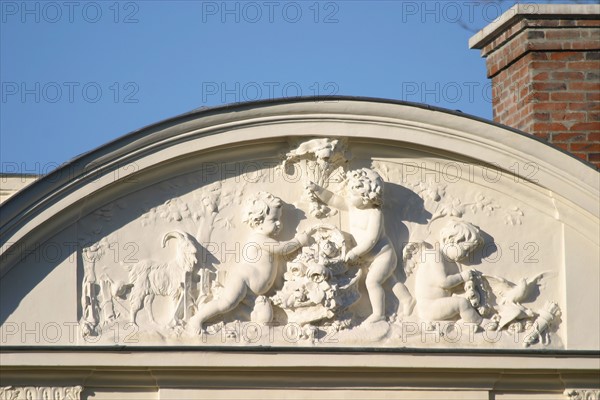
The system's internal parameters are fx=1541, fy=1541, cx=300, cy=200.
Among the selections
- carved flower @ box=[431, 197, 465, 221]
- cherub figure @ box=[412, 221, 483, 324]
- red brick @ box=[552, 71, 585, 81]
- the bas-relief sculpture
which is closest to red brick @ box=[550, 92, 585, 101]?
red brick @ box=[552, 71, 585, 81]

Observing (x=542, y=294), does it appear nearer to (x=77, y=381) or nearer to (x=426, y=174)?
(x=426, y=174)

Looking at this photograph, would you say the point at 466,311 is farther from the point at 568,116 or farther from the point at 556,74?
the point at 556,74

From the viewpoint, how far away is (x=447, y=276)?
1219 centimetres

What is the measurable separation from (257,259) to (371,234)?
92 centimetres

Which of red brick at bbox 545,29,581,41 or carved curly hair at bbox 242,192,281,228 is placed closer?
carved curly hair at bbox 242,192,281,228

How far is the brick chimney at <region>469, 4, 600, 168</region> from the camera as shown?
13.7m

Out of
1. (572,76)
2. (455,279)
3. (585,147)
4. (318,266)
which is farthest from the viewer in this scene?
(572,76)

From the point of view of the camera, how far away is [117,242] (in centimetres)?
1199

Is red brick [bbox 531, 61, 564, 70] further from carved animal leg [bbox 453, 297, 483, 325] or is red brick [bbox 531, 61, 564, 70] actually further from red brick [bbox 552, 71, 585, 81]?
carved animal leg [bbox 453, 297, 483, 325]

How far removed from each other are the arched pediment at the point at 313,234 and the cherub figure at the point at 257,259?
11mm

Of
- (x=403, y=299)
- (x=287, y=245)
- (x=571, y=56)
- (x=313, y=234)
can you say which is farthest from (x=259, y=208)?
(x=571, y=56)

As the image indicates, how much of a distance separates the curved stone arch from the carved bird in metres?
0.63

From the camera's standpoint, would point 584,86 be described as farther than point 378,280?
Yes

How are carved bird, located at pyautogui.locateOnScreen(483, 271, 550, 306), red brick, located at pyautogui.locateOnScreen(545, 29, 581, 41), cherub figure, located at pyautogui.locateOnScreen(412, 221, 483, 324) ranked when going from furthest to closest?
red brick, located at pyautogui.locateOnScreen(545, 29, 581, 41)
carved bird, located at pyautogui.locateOnScreen(483, 271, 550, 306)
cherub figure, located at pyautogui.locateOnScreen(412, 221, 483, 324)
